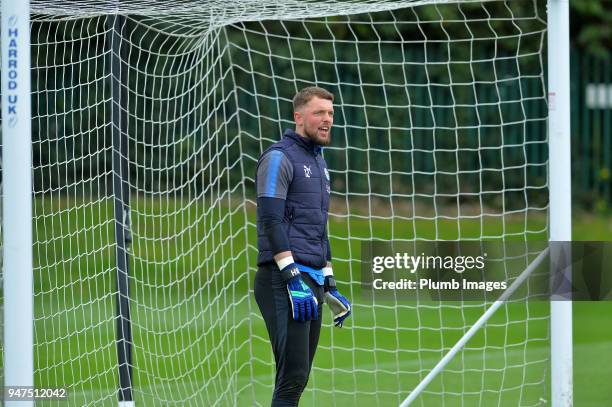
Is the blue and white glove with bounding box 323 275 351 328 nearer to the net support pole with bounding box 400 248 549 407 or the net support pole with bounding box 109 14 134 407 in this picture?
the net support pole with bounding box 400 248 549 407

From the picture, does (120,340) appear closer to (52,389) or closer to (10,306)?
(52,389)

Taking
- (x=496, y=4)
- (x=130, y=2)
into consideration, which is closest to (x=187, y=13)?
(x=130, y=2)

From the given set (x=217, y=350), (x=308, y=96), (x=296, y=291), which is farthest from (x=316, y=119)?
(x=217, y=350)

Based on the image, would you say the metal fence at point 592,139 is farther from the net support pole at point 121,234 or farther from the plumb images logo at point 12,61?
the plumb images logo at point 12,61

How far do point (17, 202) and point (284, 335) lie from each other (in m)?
1.50

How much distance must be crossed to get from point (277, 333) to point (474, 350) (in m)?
3.64

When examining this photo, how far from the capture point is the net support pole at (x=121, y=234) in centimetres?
595

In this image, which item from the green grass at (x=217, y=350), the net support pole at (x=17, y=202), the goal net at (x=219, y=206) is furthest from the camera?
the green grass at (x=217, y=350)

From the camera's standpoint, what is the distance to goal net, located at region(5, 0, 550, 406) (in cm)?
648

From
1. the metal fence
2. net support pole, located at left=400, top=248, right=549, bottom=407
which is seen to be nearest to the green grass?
net support pole, located at left=400, top=248, right=549, bottom=407

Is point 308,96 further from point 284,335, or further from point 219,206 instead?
point 219,206

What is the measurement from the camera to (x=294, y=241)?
499 cm

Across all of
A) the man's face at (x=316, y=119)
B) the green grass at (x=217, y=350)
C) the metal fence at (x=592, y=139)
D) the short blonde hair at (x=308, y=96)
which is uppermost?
the metal fence at (x=592, y=139)

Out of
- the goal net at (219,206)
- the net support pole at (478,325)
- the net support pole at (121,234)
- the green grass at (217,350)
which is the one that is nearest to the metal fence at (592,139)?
the goal net at (219,206)
